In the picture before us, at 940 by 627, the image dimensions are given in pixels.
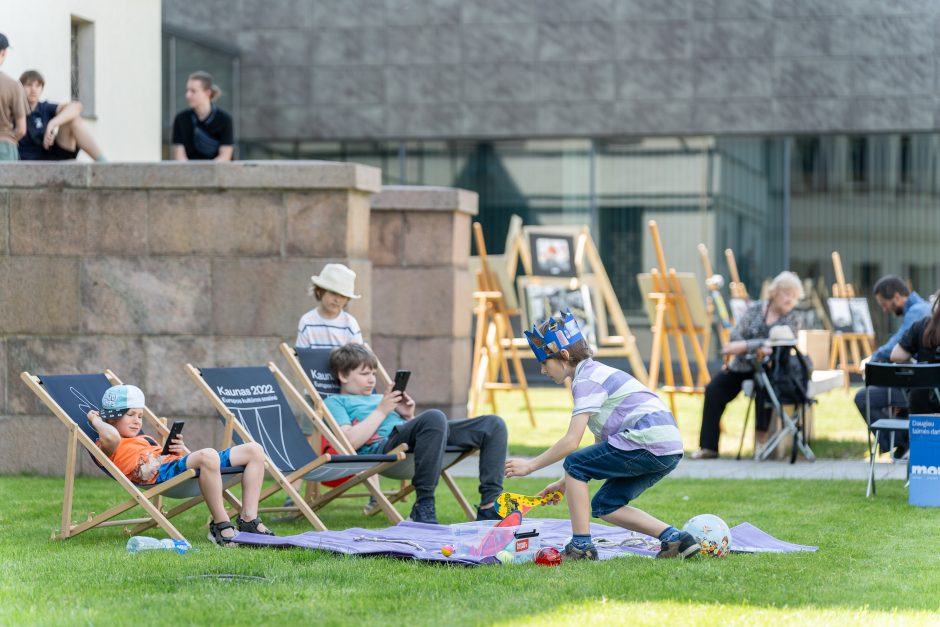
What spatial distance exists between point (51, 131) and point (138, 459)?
4778 millimetres

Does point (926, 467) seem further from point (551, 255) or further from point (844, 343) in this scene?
point (844, 343)

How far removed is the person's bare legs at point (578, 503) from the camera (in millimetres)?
6738

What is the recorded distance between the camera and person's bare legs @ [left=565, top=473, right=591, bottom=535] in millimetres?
6738

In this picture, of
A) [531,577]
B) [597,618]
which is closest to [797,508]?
[531,577]

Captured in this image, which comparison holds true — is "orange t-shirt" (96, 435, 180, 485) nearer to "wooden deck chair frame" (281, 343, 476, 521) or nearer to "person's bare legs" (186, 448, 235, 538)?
"person's bare legs" (186, 448, 235, 538)

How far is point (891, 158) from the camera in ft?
77.1

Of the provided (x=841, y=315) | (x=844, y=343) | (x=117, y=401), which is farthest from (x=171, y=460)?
(x=844, y=343)

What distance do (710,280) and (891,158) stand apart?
25.3 feet

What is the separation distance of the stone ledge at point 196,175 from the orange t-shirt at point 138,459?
125 inches

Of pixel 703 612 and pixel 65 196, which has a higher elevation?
pixel 65 196

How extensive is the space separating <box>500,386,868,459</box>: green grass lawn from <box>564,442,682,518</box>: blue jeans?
5665 mm

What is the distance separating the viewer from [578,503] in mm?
6746

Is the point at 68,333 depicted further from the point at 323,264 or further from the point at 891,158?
the point at 891,158

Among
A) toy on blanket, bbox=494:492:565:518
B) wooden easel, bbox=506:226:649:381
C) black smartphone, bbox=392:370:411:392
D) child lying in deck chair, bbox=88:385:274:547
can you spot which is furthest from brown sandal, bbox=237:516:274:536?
wooden easel, bbox=506:226:649:381
